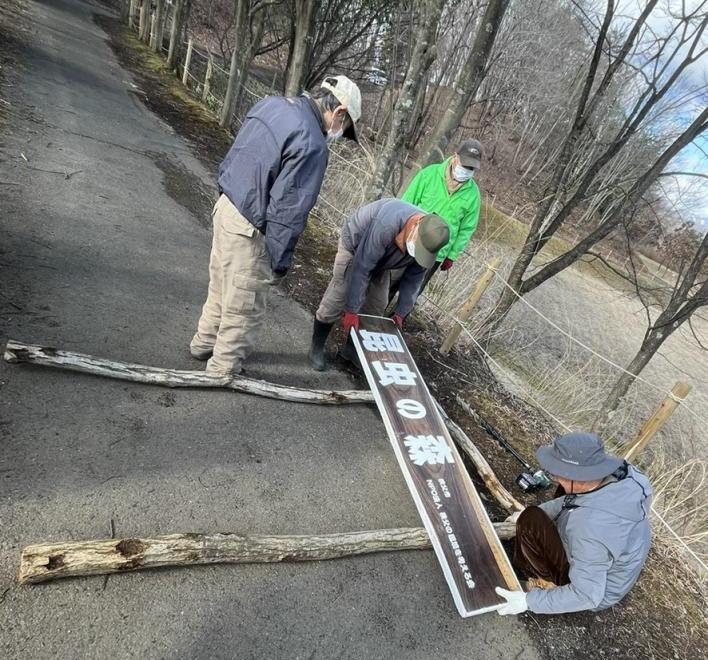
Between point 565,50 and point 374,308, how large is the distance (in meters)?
27.6

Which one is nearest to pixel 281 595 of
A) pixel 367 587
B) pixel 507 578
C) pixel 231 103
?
pixel 367 587

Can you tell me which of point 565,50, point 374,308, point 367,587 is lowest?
point 367,587

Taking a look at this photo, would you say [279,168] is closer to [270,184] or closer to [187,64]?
[270,184]

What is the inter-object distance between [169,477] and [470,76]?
5660mm

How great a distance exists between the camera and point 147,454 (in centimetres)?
265

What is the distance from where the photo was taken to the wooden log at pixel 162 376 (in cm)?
275

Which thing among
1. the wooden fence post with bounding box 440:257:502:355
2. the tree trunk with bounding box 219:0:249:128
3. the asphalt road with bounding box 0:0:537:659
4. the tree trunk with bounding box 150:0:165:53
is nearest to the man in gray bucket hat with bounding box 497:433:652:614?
the asphalt road with bounding box 0:0:537:659

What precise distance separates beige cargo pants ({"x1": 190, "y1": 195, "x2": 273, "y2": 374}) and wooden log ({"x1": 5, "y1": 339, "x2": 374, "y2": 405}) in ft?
0.39

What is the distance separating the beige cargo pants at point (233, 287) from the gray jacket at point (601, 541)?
92.6 inches

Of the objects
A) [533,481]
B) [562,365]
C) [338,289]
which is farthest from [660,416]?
[338,289]

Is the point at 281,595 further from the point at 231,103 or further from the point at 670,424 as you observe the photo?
the point at 231,103

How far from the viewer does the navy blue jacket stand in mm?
2473

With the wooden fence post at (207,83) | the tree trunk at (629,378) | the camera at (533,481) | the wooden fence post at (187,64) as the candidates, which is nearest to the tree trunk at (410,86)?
the tree trunk at (629,378)

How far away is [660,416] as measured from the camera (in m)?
3.74
